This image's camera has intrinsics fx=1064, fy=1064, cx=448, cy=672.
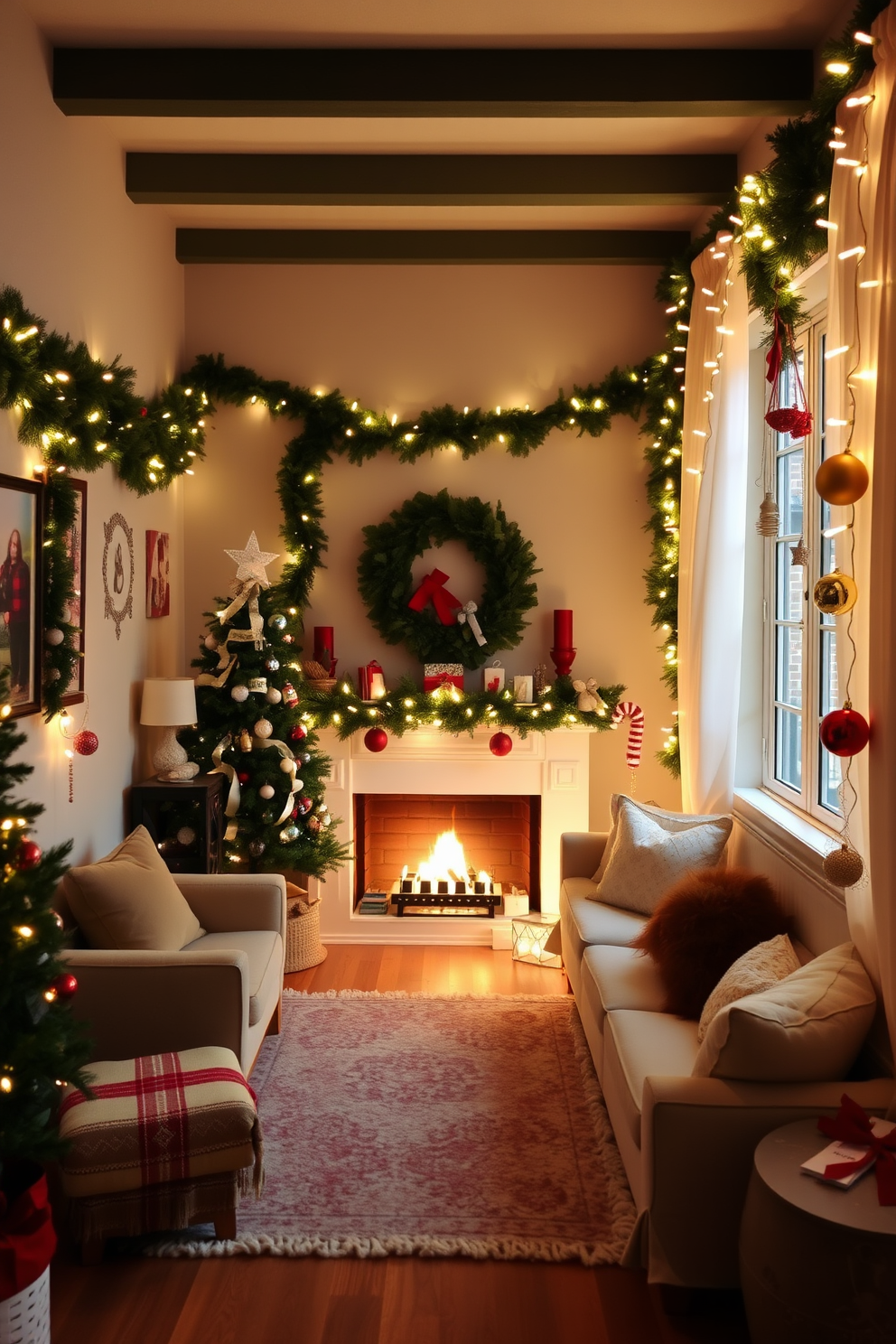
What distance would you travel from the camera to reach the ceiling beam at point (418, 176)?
4.40 meters

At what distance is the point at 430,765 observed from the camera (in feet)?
17.7

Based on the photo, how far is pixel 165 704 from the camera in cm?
452

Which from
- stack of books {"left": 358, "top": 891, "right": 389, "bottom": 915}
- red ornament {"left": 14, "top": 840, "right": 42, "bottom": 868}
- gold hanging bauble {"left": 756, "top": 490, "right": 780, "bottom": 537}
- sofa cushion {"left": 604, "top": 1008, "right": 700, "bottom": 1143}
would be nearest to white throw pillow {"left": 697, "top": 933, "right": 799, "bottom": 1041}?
sofa cushion {"left": 604, "top": 1008, "right": 700, "bottom": 1143}

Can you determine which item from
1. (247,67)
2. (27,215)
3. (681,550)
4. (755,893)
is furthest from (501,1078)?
(247,67)

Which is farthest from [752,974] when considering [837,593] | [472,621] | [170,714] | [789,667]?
[472,621]

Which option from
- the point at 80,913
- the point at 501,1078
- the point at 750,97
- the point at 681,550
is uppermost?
the point at 750,97

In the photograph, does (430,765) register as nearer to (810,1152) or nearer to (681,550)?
(681,550)

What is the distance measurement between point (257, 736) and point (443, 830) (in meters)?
1.35

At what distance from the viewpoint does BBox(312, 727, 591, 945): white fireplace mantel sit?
5.34 meters

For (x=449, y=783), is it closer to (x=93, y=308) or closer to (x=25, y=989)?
(x=93, y=308)

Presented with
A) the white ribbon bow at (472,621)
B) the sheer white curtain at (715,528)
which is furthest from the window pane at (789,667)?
the white ribbon bow at (472,621)

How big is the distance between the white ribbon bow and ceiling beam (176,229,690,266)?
1.70m

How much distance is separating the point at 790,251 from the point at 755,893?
203 centimetres

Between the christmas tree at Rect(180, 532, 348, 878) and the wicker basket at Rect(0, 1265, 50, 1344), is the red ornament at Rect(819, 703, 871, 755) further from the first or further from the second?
the christmas tree at Rect(180, 532, 348, 878)
